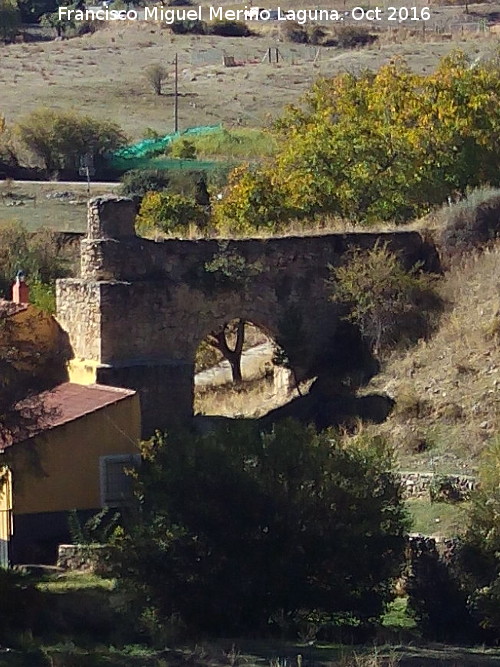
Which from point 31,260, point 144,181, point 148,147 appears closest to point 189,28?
point 148,147

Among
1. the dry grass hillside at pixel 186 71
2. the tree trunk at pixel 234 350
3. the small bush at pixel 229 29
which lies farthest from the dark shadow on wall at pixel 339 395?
the small bush at pixel 229 29

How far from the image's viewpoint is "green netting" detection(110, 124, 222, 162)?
56.0 meters

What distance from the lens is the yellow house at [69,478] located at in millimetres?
23422

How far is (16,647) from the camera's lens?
711 inches

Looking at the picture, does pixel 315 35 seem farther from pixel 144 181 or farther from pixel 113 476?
pixel 113 476

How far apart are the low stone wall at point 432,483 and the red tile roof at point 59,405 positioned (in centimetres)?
426

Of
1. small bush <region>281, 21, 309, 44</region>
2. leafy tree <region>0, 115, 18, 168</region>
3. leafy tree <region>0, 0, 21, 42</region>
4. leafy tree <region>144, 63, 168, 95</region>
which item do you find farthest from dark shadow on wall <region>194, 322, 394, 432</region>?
leafy tree <region>0, 0, 21, 42</region>

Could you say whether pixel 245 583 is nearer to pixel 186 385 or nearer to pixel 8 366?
pixel 8 366

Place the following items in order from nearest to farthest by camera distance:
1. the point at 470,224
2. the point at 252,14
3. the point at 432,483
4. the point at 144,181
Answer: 1. the point at 432,483
2. the point at 470,224
3. the point at 144,181
4. the point at 252,14

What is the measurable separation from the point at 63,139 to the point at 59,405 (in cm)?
3291

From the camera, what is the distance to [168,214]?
3700 cm

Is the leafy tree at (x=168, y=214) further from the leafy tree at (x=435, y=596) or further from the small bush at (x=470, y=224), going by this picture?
the leafy tree at (x=435, y=596)

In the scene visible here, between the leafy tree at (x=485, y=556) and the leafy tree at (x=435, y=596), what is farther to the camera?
Answer: the leafy tree at (x=435, y=596)

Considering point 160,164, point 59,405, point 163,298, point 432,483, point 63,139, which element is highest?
point 63,139
